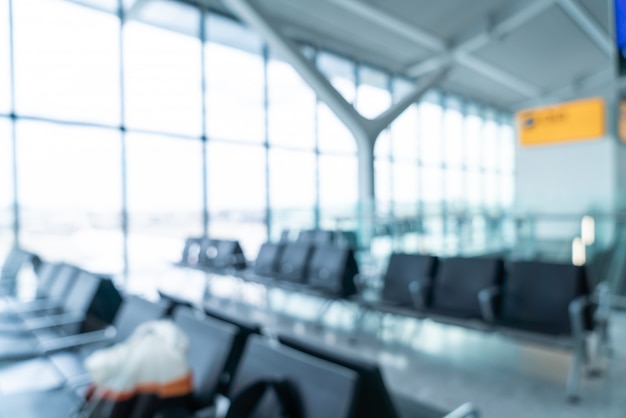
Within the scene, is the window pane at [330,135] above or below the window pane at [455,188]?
above

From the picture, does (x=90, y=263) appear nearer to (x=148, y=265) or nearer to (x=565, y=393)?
(x=148, y=265)

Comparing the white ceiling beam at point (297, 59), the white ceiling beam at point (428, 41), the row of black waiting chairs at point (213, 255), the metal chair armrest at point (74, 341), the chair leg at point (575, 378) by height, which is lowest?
the chair leg at point (575, 378)

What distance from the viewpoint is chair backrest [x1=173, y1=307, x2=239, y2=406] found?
1.45 m

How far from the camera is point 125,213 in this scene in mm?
6531

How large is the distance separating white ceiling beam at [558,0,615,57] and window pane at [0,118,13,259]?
10232 mm

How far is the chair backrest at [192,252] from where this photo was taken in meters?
6.06

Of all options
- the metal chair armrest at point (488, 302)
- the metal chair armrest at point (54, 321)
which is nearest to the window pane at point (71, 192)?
the metal chair armrest at point (54, 321)

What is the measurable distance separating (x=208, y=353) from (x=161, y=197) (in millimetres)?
5857

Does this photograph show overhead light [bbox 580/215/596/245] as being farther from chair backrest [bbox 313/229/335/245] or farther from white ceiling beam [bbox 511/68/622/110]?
white ceiling beam [bbox 511/68/622/110]

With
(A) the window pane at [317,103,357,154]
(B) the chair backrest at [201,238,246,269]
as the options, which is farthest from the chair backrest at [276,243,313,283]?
(A) the window pane at [317,103,357,154]

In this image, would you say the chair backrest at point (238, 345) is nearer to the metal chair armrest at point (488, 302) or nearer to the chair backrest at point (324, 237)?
the metal chair armrest at point (488, 302)

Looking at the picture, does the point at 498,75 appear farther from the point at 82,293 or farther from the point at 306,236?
the point at 82,293

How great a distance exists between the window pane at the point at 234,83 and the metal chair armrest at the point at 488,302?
19.1ft

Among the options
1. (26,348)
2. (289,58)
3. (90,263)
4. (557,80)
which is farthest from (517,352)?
(557,80)
